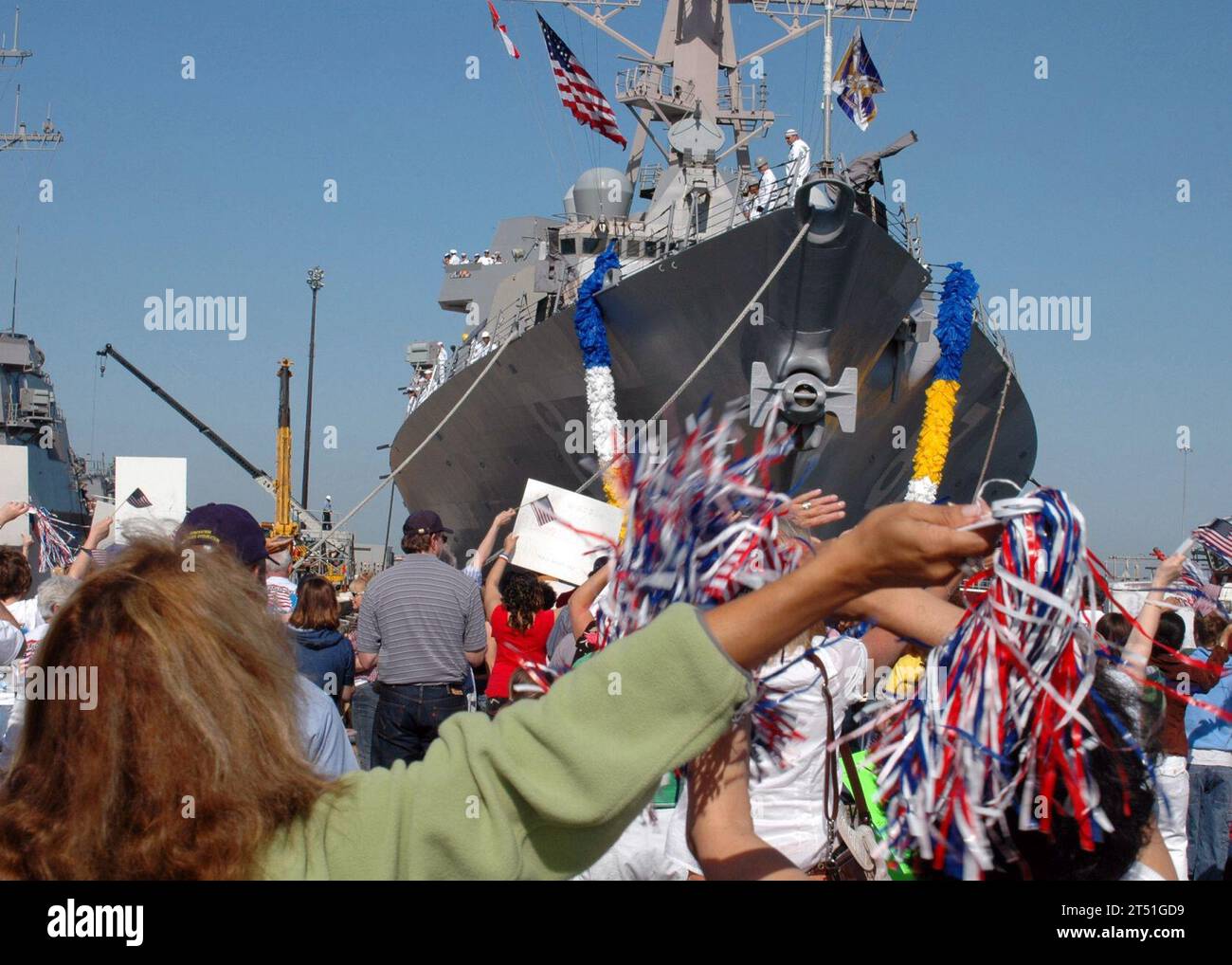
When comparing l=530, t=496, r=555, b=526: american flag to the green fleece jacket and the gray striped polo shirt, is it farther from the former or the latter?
the green fleece jacket

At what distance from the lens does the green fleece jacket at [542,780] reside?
48.6 inches

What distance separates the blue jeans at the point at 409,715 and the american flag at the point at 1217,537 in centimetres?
356

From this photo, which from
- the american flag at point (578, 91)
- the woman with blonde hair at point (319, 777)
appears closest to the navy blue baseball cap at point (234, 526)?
the woman with blonde hair at point (319, 777)

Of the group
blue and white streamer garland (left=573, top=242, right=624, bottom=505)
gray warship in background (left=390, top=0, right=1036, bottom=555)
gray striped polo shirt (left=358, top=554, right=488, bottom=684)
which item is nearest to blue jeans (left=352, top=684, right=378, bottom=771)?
gray striped polo shirt (left=358, top=554, right=488, bottom=684)

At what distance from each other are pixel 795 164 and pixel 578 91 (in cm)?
484

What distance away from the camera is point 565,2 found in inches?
862

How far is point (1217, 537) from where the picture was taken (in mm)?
2961

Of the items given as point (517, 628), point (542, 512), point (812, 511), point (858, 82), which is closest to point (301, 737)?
point (812, 511)

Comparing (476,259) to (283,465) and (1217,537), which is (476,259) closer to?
(283,465)

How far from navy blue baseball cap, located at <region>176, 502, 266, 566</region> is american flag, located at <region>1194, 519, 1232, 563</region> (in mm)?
2330

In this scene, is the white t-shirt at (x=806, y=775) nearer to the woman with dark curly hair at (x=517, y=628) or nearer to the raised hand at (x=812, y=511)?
the raised hand at (x=812, y=511)

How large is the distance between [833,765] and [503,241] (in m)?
25.4
